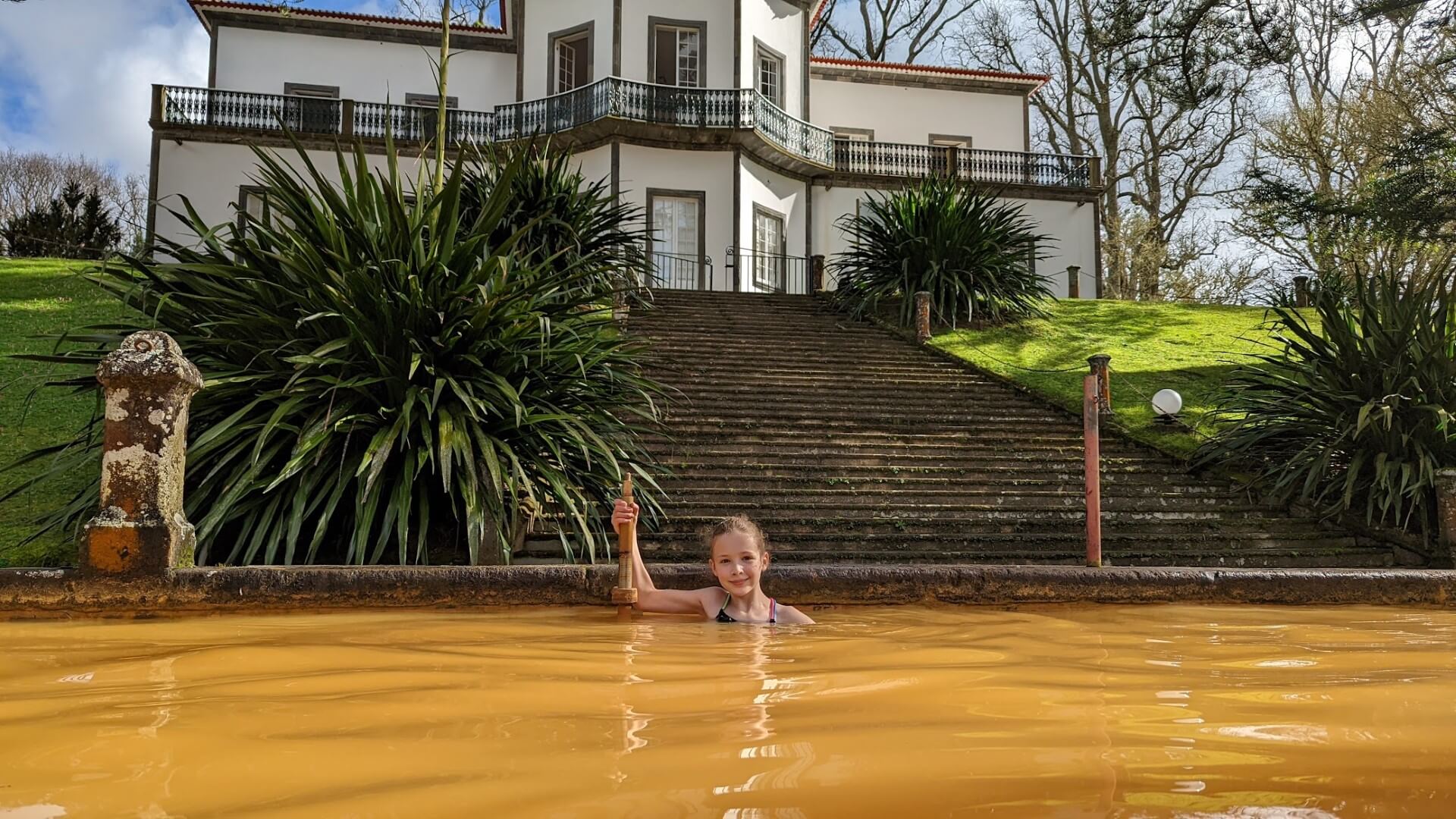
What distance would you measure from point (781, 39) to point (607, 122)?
16.3 feet

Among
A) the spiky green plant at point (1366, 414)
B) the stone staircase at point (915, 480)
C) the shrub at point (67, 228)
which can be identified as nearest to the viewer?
the stone staircase at point (915, 480)

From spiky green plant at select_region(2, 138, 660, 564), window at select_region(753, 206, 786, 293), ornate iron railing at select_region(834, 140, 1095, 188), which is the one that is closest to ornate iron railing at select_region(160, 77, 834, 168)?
ornate iron railing at select_region(834, 140, 1095, 188)

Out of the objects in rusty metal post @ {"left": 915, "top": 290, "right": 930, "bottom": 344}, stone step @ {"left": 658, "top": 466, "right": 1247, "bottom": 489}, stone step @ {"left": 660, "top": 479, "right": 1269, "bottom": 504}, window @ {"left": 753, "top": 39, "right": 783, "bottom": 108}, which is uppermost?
window @ {"left": 753, "top": 39, "right": 783, "bottom": 108}

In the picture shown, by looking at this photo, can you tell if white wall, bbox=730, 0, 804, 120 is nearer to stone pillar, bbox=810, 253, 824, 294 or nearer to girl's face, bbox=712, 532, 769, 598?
stone pillar, bbox=810, 253, 824, 294

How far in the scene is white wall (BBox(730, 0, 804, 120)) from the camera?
2100 cm

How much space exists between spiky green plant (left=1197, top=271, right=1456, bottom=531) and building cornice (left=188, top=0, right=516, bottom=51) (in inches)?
735

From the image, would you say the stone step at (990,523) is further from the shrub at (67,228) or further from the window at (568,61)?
the shrub at (67,228)

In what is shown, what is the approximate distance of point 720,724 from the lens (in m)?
2.05

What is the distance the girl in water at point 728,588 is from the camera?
158 inches

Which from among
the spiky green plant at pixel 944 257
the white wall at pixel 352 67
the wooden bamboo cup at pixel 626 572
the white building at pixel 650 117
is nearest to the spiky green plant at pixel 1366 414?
the wooden bamboo cup at pixel 626 572

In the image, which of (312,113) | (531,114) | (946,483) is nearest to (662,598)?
(946,483)

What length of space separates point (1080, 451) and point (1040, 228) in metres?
15.2

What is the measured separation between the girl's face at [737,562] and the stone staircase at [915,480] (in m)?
2.30

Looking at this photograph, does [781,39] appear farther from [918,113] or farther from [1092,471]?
[1092,471]
